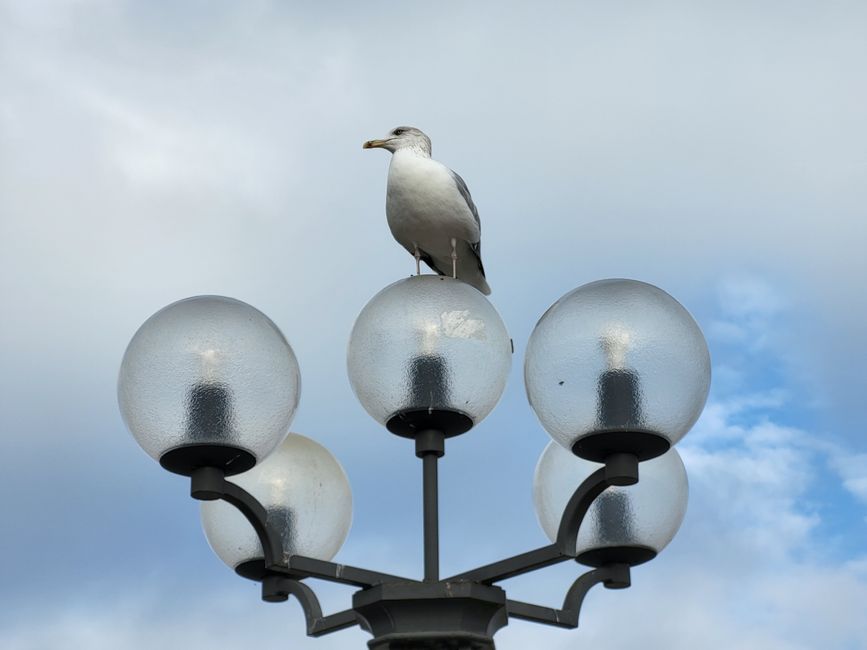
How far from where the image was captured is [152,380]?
4.49m

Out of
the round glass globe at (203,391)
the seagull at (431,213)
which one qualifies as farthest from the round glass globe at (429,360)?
the seagull at (431,213)

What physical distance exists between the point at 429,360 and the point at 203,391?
0.82m

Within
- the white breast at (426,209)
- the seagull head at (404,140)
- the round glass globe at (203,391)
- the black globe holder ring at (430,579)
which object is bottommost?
the black globe holder ring at (430,579)

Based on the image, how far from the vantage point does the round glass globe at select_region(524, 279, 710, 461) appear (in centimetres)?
445

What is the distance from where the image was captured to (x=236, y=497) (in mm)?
4480

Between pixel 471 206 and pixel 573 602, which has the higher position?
pixel 471 206

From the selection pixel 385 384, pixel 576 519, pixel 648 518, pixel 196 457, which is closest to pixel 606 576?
pixel 648 518

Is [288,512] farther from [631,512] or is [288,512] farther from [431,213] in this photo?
[431,213]

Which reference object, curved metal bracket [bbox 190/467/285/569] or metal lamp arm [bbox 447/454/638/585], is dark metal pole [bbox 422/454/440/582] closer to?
metal lamp arm [bbox 447/454/638/585]

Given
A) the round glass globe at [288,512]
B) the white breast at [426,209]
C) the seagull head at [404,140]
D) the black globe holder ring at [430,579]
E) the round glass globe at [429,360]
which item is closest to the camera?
the black globe holder ring at [430,579]

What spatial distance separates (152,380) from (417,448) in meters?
0.99

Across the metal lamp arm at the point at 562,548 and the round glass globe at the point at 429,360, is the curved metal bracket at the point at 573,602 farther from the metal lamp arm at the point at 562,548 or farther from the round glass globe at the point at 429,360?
the round glass globe at the point at 429,360

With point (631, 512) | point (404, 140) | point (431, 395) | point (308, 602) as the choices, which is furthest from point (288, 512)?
point (404, 140)

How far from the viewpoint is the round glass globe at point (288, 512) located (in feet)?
17.8
